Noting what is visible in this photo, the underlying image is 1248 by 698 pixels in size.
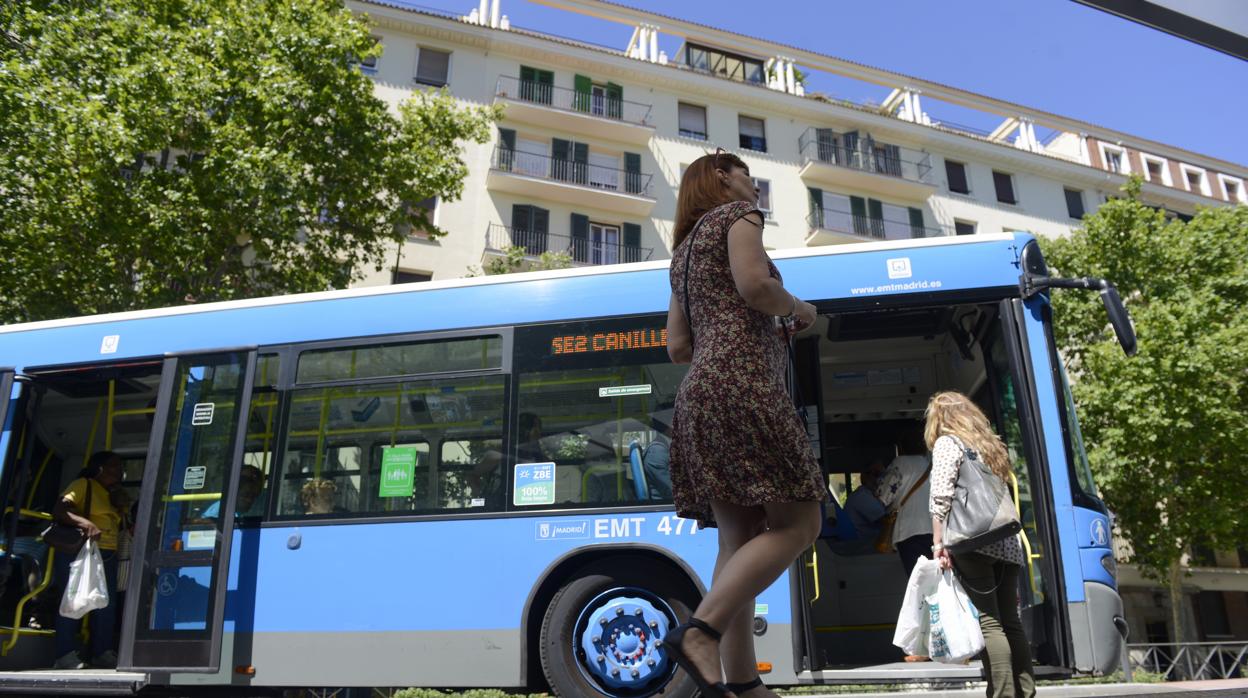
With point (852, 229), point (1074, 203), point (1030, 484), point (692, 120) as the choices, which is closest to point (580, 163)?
point (692, 120)

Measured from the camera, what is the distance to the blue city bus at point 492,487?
17.4ft

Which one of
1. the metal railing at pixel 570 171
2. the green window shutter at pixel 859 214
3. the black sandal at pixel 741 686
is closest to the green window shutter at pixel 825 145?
the green window shutter at pixel 859 214

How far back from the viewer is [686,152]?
3002 cm

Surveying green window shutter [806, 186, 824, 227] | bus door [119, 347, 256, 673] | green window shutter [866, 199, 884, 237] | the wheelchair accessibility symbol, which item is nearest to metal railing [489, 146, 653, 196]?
green window shutter [806, 186, 824, 227]

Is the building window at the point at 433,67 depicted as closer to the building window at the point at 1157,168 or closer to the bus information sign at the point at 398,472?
the bus information sign at the point at 398,472

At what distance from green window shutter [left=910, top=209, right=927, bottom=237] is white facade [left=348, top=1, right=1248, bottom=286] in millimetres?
74

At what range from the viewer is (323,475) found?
6.10m

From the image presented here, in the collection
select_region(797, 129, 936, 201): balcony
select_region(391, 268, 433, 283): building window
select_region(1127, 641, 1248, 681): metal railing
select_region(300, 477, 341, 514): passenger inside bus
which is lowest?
select_region(1127, 641, 1248, 681): metal railing

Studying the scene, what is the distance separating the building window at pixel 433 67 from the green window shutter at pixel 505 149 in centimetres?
235

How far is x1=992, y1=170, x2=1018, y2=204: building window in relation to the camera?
3439cm

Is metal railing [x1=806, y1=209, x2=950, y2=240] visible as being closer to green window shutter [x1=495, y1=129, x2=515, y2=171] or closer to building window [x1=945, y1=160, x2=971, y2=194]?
building window [x1=945, y1=160, x2=971, y2=194]

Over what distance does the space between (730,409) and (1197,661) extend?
967 inches

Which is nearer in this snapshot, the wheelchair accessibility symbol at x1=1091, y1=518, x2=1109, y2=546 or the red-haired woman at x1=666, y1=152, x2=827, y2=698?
the red-haired woman at x1=666, y1=152, x2=827, y2=698

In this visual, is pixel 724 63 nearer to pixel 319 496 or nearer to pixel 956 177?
pixel 956 177
